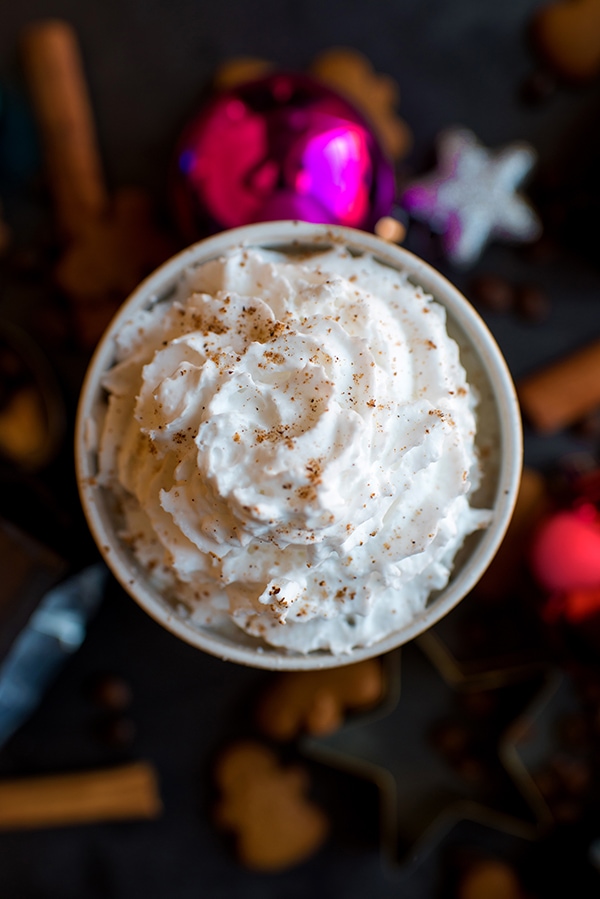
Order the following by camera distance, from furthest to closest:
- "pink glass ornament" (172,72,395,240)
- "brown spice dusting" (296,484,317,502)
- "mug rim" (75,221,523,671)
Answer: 1. "pink glass ornament" (172,72,395,240)
2. "mug rim" (75,221,523,671)
3. "brown spice dusting" (296,484,317,502)

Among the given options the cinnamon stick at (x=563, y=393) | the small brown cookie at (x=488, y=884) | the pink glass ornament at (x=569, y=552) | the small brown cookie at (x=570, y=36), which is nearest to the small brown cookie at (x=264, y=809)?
the small brown cookie at (x=488, y=884)

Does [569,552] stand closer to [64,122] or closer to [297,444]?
[297,444]

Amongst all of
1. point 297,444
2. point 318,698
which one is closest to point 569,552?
point 318,698

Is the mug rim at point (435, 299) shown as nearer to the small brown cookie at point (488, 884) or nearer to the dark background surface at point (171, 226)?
the dark background surface at point (171, 226)

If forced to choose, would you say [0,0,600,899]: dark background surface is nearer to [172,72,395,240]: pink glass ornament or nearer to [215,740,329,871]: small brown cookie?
[215,740,329,871]: small brown cookie

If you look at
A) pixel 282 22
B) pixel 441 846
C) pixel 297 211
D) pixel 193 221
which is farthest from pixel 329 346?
pixel 441 846

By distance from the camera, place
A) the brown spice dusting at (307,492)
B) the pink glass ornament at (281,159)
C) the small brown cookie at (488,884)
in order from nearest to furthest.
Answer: the brown spice dusting at (307,492) < the pink glass ornament at (281,159) < the small brown cookie at (488,884)

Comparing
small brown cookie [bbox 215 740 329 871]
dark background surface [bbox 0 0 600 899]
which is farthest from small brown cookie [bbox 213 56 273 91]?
small brown cookie [bbox 215 740 329 871]
